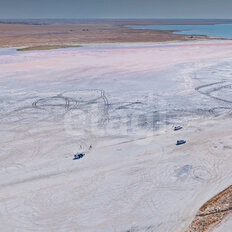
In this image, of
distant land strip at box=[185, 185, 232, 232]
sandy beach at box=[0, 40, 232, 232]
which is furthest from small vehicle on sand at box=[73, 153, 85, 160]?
distant land strip at box=[185, 185, 232, 232]

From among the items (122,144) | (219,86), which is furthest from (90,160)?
(219,86)

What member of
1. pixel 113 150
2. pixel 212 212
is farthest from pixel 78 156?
pixel 212 212

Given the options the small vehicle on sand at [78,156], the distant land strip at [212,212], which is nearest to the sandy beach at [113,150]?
the distant land strip at [212,212]

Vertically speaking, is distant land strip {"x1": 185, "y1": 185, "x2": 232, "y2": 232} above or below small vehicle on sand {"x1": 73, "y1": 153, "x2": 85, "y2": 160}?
below

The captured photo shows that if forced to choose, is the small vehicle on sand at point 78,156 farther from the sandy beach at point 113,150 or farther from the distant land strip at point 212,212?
the distant land strip at point 212,212

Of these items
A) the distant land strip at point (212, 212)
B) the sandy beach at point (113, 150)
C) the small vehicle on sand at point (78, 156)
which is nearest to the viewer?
the distant land strip at point (212, 212)

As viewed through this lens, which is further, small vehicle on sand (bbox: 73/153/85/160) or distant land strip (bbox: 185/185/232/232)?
small vehicle on sand (bbox: 73/153/85/160)

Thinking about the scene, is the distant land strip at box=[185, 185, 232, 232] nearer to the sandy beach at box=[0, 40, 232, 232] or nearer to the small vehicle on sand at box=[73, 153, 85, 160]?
the sandy beach at box=[0, 40, 232, 232]

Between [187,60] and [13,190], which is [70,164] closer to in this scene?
[13,190]
